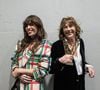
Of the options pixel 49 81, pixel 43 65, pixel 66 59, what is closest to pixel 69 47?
pixel 66 59

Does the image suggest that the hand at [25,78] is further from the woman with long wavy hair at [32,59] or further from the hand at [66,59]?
the hand at [66,59]

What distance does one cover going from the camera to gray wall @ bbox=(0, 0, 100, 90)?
6.57 feet

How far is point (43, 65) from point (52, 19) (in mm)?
475

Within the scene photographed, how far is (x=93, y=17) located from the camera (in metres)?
2.00

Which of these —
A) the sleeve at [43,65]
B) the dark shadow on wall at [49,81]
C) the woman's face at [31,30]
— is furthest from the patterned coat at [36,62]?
the dark shadow on wall at [49,81]

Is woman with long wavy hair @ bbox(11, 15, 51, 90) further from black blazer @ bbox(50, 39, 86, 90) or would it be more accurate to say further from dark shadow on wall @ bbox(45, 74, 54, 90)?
dark shadow on wall @ bbox(45, 74, 54, 90)

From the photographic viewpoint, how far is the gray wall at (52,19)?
6.57 ft

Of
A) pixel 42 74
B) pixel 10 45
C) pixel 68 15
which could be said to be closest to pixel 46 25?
pixel 68 15

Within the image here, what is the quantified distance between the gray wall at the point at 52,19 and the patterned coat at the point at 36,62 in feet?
0.95

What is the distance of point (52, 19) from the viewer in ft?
6.61

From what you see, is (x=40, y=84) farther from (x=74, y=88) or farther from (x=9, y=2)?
(x=9, y=2)

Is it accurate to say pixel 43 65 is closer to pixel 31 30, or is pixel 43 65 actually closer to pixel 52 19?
pixel 31 30

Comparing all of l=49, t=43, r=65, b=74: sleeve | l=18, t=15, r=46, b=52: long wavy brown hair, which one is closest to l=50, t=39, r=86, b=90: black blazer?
l=49, t=43, r=65, b=74: sleeve
